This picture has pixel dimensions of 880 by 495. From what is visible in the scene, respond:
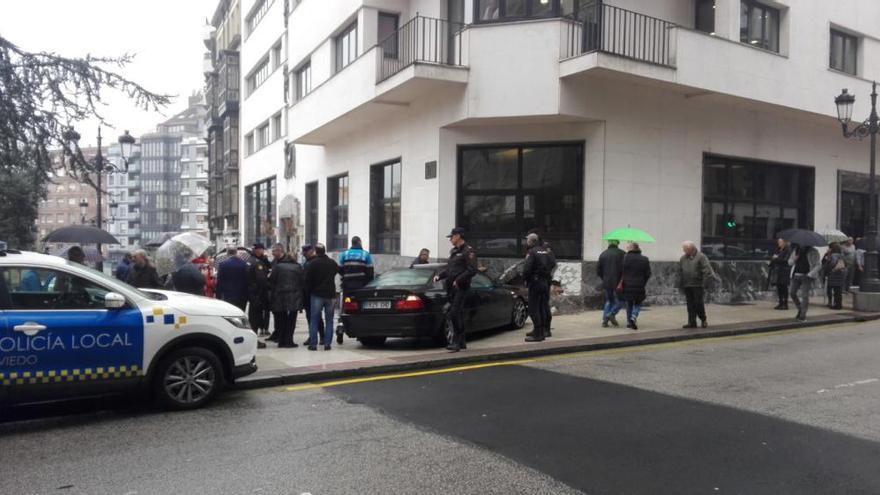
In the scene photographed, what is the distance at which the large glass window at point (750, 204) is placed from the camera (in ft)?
58.6

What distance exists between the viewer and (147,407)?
23.4 ft

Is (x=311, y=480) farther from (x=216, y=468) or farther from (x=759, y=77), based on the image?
(x=759, y=77)

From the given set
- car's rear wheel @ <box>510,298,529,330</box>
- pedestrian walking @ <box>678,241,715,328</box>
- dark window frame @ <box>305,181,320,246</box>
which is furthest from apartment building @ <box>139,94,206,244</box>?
pedestrian walking @ <box>678,241,715,328</box>

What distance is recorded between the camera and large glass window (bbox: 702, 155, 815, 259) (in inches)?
704

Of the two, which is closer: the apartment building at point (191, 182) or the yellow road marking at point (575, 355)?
the yellow road marking at point (575, 355)

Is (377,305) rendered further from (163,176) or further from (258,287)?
(163,176)

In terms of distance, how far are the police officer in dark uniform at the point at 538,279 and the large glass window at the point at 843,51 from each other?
14.2 m

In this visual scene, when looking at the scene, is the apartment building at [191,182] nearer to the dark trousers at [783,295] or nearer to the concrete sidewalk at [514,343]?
the concrete sidewalk at [514,343]

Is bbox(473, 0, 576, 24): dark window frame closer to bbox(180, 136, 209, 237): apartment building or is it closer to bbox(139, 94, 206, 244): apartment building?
bbox(180, 136, 209, 237): apartment building

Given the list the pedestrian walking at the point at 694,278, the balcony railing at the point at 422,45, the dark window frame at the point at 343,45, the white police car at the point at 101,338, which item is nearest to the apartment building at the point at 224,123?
the dark window frame at the point at 343,45

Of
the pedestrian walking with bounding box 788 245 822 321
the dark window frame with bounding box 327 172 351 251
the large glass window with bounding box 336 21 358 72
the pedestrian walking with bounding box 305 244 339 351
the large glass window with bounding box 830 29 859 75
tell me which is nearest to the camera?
the pedestrian walking with bounding box 305 244 339 351

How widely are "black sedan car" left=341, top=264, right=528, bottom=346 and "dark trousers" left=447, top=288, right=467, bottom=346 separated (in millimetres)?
313

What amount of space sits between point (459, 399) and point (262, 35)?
94.3 feet

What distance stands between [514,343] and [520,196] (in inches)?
Answer: 226
